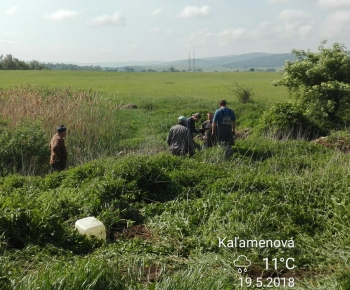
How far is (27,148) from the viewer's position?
35.4 feet

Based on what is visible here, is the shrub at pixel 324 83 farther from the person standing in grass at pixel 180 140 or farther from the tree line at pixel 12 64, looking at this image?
the tree line at pixel 12 64

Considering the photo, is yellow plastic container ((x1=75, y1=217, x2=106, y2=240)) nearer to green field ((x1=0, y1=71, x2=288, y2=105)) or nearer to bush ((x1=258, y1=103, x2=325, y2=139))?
bush ((x1=258, y1=103, x2=325, y2=139))

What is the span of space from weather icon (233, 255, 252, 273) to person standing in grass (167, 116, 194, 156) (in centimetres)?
533

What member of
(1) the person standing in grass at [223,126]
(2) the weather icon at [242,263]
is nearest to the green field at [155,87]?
(1) the person standing in grass at [223,126]

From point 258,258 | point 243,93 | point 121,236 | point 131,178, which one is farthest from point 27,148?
point 243,93

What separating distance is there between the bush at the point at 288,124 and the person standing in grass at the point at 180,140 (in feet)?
14.6

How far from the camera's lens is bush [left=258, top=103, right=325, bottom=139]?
14383mm

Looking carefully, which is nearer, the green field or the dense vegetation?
the dense vegetation

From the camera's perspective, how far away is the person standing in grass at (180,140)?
410 inches
